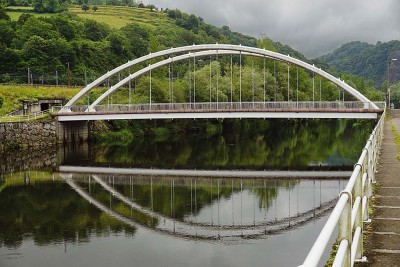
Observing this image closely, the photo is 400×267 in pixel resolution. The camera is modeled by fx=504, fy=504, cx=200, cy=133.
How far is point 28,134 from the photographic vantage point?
44500mm

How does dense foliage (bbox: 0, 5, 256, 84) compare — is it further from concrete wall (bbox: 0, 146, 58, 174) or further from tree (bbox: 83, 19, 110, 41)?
concrete wall (bbox: 0, 146, 58, 174)

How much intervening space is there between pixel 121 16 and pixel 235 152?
390 feet

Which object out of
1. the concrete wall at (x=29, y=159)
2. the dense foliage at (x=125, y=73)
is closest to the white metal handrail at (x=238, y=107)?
the dense foliage at (x=125, y=73)

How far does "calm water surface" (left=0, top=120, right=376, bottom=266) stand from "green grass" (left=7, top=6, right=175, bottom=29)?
103500 millimetres

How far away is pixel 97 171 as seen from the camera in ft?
111

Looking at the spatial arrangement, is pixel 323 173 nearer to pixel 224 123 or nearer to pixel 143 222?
pixel 143 222

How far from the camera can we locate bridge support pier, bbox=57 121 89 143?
158 feet

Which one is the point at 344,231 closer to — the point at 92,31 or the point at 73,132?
the point at 73,132

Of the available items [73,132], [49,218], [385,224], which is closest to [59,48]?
[73,132]

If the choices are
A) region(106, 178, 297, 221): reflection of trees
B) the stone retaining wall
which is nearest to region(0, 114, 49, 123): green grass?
the stone retaining wall

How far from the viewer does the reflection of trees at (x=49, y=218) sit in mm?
17484

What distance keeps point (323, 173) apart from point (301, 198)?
8.05 m

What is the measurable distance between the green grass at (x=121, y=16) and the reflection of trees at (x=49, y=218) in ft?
360

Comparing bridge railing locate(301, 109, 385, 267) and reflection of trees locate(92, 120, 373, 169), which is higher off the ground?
Answer: bridge railing locate(301, 109, 385, 267)
